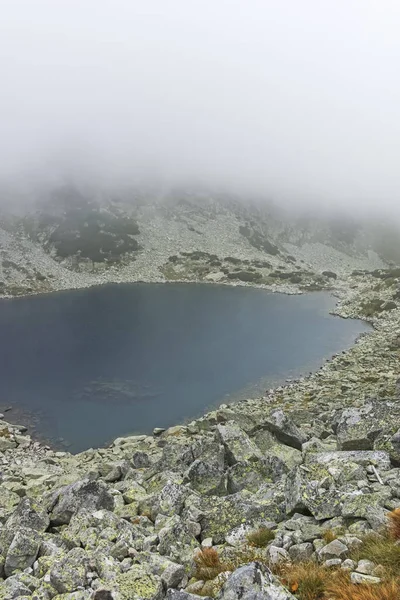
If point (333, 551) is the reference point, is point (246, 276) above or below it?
below

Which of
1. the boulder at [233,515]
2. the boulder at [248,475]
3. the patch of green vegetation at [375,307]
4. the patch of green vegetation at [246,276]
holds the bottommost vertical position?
the patch of green vegetation at [246,276]

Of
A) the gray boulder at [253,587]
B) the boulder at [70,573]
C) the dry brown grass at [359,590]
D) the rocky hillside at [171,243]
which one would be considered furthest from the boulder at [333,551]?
the rocky hillside at [171,243]

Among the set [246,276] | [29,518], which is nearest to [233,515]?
[29,518]

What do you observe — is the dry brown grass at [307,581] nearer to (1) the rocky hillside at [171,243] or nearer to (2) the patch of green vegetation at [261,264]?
(1) the rocky hillside at [171,243]

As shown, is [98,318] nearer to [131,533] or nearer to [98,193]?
[131,533]

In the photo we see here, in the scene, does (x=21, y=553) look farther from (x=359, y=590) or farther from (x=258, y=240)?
(x=258, y=240)

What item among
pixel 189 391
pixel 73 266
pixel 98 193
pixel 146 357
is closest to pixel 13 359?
pixel 146 357
